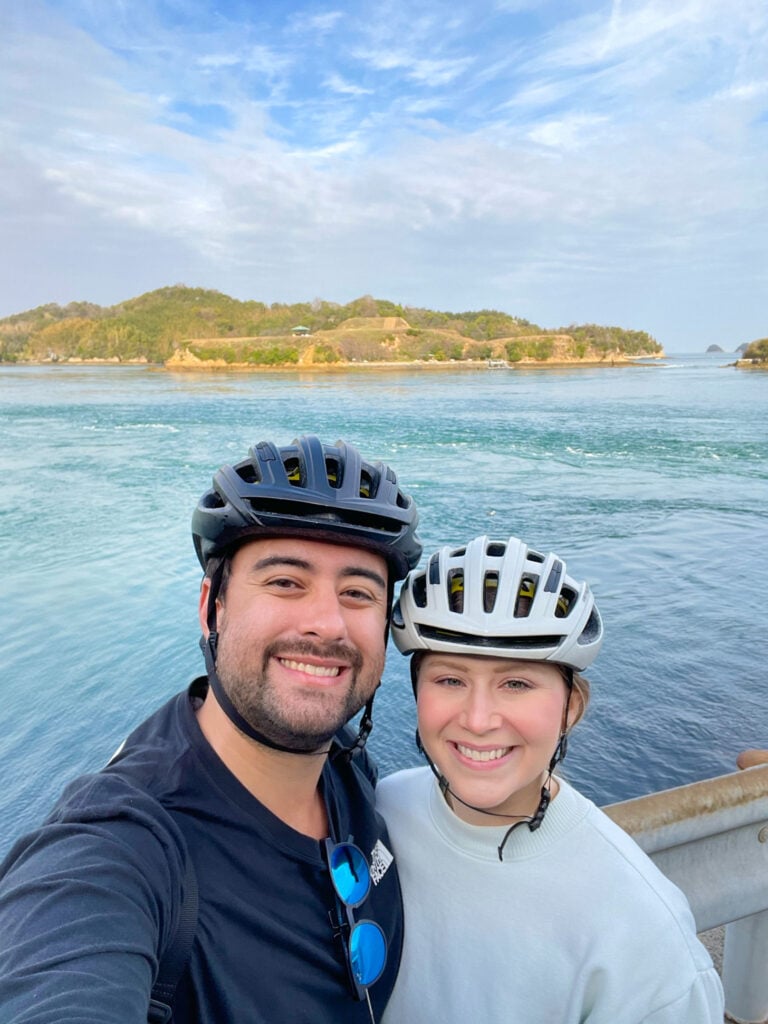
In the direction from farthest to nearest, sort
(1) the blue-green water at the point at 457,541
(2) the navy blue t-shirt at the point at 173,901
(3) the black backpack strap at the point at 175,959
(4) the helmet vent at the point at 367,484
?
(1) the blue-green water at the point at 457,541
(4) the helmet vent at the point at 367,484
(3) the black backpack strap at the point at 175,959
(2) the navy blue t-shirt at the point at 173,901

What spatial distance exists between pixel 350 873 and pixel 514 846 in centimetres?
44

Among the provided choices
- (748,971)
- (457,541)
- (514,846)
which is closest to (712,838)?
(748,971)

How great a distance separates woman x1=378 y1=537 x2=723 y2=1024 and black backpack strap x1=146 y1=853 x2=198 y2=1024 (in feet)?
2.44

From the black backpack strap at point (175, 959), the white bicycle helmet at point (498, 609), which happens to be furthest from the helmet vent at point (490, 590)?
the black backpack strap at point (175, 959)

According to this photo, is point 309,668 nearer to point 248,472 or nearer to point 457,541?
point 248,472

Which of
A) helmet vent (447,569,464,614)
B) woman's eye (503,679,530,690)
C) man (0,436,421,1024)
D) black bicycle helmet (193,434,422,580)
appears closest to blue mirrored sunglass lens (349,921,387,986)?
man (0,436,421,1024)

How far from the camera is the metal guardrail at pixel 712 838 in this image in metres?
2.54

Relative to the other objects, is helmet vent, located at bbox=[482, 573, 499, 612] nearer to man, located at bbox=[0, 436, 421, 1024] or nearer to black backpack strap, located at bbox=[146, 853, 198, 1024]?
man, located at bbox=[0, 436, 421, 1024]

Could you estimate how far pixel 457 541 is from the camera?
14344 mm

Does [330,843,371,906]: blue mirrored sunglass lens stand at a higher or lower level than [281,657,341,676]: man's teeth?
lower

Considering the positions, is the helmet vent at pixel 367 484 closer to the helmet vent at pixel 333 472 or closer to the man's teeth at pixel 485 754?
the helmet vent at pixel 333 472

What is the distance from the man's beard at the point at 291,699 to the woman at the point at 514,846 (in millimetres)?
258

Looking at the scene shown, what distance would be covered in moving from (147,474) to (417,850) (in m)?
21.8

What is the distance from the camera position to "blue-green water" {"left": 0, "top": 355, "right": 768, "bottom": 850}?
742 centimetres
